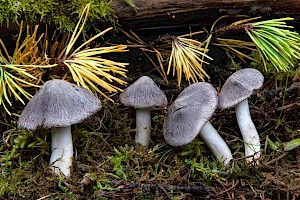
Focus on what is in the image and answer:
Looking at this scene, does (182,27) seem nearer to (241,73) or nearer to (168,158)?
(241,73)

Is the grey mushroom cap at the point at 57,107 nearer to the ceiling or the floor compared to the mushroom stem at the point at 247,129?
nearer to the ceiling

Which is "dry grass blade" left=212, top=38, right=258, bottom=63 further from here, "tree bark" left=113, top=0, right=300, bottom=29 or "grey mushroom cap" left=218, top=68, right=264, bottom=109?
"grey mushroom cap" left=218, top=68, right=264, bottom=109

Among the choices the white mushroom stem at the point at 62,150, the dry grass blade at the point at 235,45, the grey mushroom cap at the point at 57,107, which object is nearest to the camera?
the grey mushroom cap at the point at 57,107

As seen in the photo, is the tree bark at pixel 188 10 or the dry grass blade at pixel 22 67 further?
the tree bark at pixel 188 10

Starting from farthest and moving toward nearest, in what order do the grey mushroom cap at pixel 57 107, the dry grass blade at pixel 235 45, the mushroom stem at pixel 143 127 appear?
the dry grass blade at pixel 235 45 < the mushroom stem at pixel 143 127 < the grey mushroom cap at pixel 57 107

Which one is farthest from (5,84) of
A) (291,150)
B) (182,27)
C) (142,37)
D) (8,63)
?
(291,150)

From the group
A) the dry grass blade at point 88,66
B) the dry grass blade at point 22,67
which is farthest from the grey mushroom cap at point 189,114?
the dry grass blade at point 22,67

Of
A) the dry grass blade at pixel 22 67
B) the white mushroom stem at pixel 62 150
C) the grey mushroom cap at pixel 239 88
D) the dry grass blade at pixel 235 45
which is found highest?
the dry grass blade at pixel 235 45

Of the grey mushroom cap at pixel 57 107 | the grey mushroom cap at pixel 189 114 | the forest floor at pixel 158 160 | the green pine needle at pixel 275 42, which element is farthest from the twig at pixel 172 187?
the green pine needle at pixel 275 42

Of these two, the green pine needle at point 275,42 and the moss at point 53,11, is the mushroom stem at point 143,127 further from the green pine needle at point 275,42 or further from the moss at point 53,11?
the green pine needle at point 275,42
